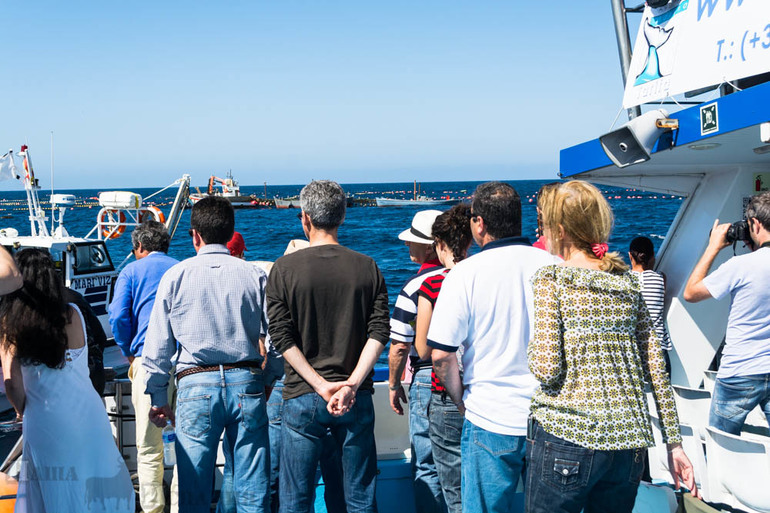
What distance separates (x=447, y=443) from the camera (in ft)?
9.88

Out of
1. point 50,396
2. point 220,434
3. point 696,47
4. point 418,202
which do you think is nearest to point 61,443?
point 50,396

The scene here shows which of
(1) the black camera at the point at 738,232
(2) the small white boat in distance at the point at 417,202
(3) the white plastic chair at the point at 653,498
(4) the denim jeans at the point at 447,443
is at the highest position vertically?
(1) the black camera at the point at 738,232

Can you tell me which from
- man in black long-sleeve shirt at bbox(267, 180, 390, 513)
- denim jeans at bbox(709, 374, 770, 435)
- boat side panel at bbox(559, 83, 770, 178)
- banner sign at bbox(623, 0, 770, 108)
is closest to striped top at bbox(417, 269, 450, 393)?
man in black long-sleeve shirt at bbox(267, 180, 390, 513)

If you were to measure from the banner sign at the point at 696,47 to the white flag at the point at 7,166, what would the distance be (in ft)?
27.3

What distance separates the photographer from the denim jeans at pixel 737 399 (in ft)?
10.7

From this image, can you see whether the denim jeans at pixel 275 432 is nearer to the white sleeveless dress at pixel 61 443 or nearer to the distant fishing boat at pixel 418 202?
the white sleeveless dress at pixel 61 443

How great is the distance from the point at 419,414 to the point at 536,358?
4.11ft

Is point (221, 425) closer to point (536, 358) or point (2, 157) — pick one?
point (536, 358)

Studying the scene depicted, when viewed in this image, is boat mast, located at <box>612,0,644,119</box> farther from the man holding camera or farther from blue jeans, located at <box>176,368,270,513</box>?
blue jeans, located at <box>176,368,270,513</box>

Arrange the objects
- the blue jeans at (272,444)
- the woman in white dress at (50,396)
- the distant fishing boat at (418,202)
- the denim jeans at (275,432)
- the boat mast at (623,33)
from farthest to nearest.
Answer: the distant fishing boat at (418,202), the boat mast at (623,33), the denim jeans at (275,432), the blue jeans at (272,444), the woman in white dress at (50,396)

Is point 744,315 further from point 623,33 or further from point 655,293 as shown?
point 623,33

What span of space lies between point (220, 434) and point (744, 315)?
97.7 inches

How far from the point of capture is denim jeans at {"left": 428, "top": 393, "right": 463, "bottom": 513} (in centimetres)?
298

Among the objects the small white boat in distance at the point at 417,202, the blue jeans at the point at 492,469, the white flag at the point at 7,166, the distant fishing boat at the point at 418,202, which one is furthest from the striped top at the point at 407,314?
the small white boat in distance at the point at 417,202
